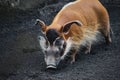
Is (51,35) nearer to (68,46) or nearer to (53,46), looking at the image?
(53,46)

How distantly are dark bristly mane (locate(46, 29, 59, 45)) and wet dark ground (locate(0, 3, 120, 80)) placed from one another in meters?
0.55

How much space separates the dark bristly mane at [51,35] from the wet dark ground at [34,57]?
1.82ft

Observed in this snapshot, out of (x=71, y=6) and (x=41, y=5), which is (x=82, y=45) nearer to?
(x=71, y=6)

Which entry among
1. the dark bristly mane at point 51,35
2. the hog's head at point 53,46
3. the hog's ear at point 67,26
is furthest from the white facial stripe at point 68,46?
the dark bristly mane at point 51,35

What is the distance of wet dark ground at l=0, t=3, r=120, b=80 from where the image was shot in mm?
6918

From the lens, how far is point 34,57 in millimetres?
7832

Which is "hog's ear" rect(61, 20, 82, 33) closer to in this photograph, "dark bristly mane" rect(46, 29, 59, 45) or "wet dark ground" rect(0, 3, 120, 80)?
"dark bristly mane" rect(46, 29, 59, 45)

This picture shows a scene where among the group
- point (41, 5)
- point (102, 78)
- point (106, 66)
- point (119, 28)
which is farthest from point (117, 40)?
point (41, 5)

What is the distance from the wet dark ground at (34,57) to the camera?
6.92 meters

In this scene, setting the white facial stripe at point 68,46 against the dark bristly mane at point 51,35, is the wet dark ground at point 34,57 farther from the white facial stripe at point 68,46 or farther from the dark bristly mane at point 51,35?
the dark bristly mane at point 51,35

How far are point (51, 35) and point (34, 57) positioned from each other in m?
1.10

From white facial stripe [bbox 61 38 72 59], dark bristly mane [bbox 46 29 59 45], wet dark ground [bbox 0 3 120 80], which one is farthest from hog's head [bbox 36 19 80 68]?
wet dark ground [bbox 0 3 120 80]

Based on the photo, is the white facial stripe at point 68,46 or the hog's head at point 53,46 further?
the white facial stripe at point 68,46

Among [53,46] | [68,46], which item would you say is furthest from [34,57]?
[53,46]
